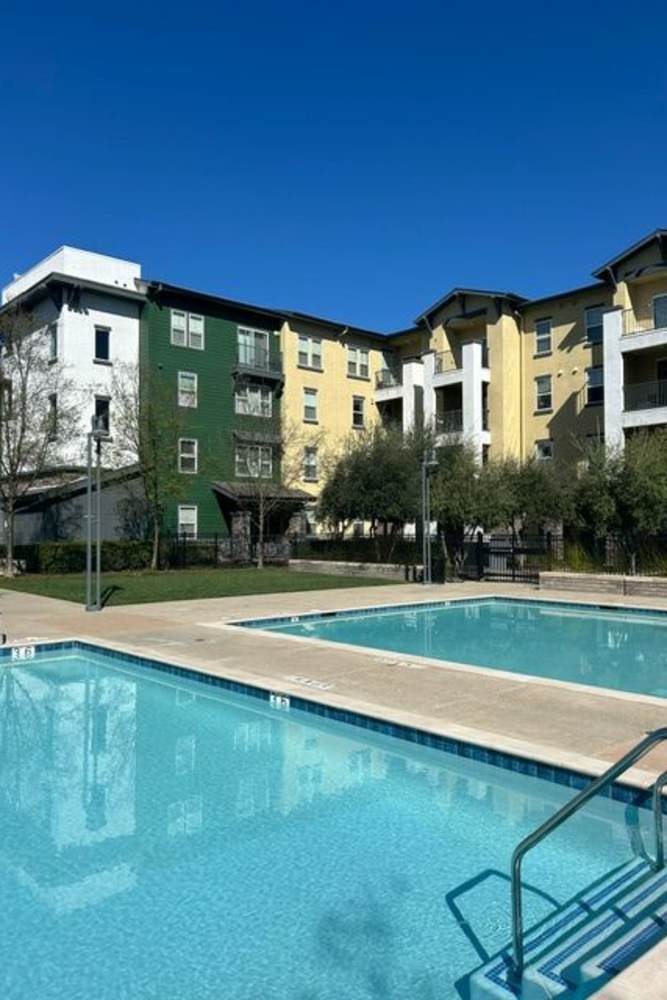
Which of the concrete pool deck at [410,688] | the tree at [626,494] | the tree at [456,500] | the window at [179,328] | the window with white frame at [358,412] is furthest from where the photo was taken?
the window with white frame at [358,412]

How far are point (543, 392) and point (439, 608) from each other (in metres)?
19.0

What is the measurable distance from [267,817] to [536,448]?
1233 inches

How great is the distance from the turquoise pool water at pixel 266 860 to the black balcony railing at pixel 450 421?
93.4 feet

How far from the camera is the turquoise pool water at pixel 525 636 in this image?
37.2 feet

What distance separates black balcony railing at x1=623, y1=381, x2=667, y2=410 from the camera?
30.0 metres

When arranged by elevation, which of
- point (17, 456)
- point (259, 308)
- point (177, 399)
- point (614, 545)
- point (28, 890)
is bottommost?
point (28, 890)

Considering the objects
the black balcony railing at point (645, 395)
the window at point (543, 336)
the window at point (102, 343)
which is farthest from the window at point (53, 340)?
the black balcony railing at point (645, 395)

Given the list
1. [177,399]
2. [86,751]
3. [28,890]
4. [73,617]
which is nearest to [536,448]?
[177,399]

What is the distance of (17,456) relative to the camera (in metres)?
27.5

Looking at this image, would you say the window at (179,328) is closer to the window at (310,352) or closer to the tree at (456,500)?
the window at (310,352)

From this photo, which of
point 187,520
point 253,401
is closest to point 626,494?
point 187,520

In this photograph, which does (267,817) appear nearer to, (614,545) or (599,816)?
(599,816)

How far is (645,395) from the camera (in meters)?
30.5

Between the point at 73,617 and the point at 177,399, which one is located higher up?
the point at 177,399
